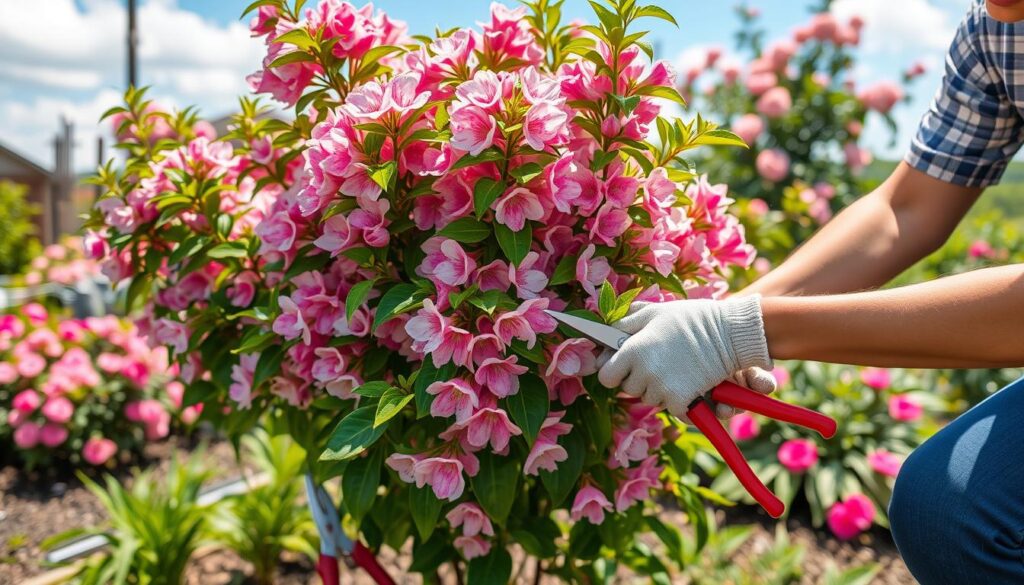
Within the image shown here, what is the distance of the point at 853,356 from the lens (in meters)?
1.22

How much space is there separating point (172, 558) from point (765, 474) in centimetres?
216

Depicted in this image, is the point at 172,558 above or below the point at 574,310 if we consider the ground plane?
below

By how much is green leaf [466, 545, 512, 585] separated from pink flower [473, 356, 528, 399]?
48 centimetres

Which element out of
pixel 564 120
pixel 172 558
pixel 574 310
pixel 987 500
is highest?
pixel 564 120

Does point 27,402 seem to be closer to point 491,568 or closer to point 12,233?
point 491,568

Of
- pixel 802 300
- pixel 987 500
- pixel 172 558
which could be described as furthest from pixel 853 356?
pixel 172 558

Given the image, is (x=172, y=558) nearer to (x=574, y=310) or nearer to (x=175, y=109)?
(x=175, y=109)

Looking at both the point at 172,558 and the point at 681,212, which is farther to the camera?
the point at 172,558

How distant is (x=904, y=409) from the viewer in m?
3.14

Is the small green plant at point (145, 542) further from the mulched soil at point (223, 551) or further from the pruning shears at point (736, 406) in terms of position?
the pruning shears at point (736, 406)

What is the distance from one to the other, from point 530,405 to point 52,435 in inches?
118

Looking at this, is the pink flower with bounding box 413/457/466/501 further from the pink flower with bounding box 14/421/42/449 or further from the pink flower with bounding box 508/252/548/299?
the pink flower with bounding box 14/421/42/449

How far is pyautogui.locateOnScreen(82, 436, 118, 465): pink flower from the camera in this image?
11.2 ft

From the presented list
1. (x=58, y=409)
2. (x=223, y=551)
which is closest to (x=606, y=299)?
(x=223, y=551)
